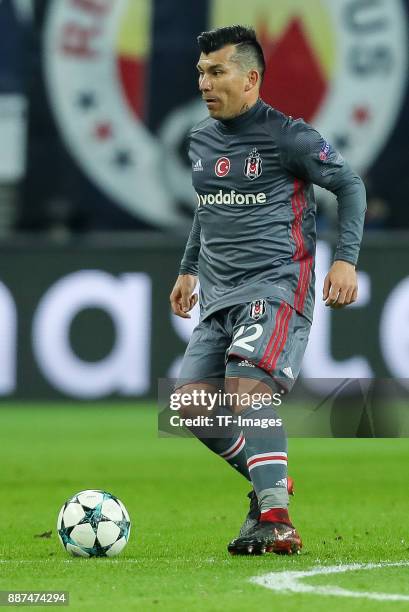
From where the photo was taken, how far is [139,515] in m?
7.04

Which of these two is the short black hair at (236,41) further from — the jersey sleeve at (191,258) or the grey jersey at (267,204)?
the jersey sleeve at (191,258)

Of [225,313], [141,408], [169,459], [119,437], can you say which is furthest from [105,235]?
[225,313]

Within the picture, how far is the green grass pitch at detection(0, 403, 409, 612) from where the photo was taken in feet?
15.1

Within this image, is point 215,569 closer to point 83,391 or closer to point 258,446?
point 258,446

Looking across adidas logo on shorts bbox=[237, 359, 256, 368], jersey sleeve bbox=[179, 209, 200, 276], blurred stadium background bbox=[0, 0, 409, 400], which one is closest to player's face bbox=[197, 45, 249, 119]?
jersey sleeve bbox=[179, 209, 200, 276]

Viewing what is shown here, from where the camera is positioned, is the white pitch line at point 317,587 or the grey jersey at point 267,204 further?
the grey jersey at point 267,204

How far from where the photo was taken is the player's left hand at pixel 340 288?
519cm

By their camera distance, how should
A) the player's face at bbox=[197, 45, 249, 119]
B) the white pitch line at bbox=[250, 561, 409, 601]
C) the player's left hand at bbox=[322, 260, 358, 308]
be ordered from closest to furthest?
the white pitch line at bbox=[250, 561, 409, 601] < the player's left hand at bbox=[322, 260, 358, 308] < the player's face at bbox=[197, 45, 249, 119]

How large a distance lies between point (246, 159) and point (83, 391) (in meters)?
7.04

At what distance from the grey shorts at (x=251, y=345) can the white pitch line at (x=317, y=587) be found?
29.0 inches

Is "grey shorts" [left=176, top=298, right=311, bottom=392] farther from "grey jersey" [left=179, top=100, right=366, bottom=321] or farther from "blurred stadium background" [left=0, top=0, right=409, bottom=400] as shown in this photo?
"blurred stadium background" [left=0, top=0, right=409, bottom=400]

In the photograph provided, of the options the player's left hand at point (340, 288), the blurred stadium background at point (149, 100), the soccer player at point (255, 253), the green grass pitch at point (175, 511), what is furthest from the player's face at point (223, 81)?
the blurred stadium background at point (149, 100)

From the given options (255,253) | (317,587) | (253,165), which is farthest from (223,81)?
(317,587)

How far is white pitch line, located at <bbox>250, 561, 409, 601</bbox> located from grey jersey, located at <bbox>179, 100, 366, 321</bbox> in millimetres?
988
